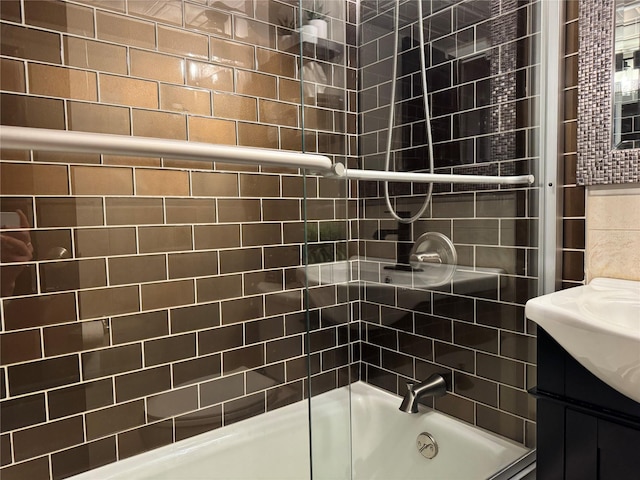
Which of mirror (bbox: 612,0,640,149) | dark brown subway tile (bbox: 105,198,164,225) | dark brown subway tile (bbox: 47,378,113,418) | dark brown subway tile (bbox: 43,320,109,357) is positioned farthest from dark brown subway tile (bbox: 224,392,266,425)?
mirror (bbox: 612,0,640,149)

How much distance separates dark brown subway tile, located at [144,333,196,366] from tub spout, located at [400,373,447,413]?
0.84m

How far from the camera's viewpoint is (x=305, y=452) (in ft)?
5.31

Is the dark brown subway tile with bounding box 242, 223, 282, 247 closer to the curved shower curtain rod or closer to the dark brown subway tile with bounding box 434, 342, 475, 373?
the curved shower curtain rod

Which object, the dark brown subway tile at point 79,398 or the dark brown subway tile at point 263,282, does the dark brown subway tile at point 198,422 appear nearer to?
the dark brown subway tile at point 79,398

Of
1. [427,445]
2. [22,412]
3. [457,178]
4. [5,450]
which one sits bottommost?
[427,445]

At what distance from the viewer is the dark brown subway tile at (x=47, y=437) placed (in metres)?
1.33

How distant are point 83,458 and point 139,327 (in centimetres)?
44

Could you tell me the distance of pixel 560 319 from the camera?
42.3 inches

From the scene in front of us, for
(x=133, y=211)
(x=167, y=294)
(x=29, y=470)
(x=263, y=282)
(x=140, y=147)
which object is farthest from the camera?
(x=263, y=282)

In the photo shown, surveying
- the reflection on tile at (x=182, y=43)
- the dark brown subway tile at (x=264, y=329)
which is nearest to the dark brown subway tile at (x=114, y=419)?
the dark brown subway tile at (x=264, y=329)

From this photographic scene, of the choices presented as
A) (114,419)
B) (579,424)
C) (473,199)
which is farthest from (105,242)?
(579,424)

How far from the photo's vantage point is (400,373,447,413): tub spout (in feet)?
5.64

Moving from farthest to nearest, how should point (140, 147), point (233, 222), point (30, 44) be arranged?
point (233, 222) → point (30, 44) → point (140, 147)

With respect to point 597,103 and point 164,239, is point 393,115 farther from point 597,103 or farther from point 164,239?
point 164,239
